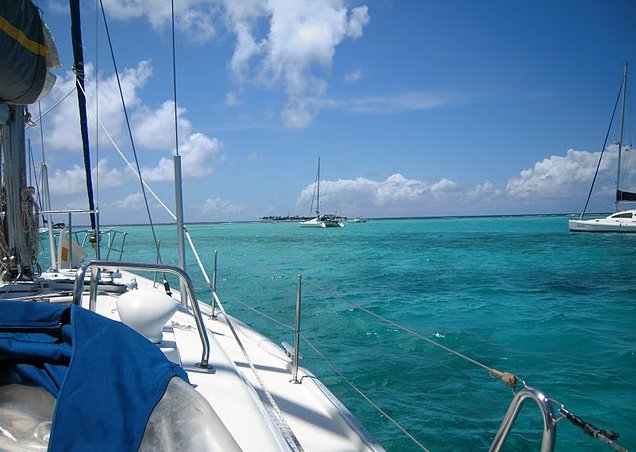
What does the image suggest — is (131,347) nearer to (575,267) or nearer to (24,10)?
(24,10)

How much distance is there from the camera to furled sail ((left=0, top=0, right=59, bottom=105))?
3730mm

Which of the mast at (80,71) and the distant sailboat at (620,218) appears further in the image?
the distant sailboat at (620,218)

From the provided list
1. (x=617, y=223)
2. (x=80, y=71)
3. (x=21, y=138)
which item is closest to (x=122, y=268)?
(x=21, y=138)

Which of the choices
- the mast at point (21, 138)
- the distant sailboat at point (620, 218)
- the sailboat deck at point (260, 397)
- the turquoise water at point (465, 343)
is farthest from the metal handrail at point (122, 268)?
the distant sailboat at point (620, 218)

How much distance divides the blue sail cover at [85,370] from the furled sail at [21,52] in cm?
313

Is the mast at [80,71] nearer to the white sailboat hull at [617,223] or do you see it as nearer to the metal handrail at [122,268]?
the metal handrail at [122,268]

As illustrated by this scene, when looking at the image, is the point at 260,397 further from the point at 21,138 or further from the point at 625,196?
the point at 625,196

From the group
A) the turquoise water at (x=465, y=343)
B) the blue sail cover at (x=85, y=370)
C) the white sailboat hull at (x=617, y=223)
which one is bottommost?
the turquoise water at (x=465, y=343)

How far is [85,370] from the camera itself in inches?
48.8

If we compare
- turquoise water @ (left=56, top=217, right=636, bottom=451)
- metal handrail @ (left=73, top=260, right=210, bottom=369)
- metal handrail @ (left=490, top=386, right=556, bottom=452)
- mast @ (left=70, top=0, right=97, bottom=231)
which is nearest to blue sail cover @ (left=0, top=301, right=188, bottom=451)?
metal handrail @ (left=73, top=260, right=210, bottom=369)

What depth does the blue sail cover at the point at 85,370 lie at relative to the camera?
1.12 metres

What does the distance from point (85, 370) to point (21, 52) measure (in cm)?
399

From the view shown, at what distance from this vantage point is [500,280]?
51.4 feet

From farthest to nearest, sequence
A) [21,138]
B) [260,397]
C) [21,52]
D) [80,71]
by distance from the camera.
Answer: [80,71] < [21,138] < [21,52] < [260,397]
